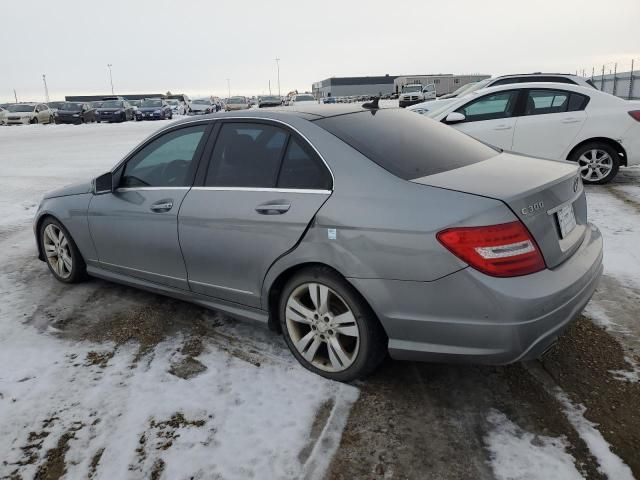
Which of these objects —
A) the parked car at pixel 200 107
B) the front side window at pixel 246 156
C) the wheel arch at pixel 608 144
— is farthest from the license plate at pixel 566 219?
the parked car at pixel 200 107

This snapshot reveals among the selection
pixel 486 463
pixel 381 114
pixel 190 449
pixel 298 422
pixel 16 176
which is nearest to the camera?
pixel 486 463

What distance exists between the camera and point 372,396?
2.97 meters

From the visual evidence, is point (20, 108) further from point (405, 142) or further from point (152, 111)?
point (405, 142)

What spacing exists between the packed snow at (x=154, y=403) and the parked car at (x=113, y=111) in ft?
108

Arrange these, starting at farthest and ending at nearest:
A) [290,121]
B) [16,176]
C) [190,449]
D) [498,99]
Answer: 1. [16,176]
2. [498,99]
3. [290,121]
4. [190,449]

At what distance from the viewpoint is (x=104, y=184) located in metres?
4.24

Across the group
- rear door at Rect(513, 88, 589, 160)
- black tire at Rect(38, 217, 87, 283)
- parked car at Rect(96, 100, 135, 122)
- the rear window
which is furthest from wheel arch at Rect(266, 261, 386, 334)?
parked car at Rect(96, 100, 135, 122)

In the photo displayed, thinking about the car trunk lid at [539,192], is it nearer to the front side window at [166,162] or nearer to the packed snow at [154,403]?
the packed snow at [154,403]

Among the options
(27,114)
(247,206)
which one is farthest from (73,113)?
(247,206)

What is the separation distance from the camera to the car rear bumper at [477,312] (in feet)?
8.11

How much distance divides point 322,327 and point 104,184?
7.52 feet

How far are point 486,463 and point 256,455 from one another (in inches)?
41.5

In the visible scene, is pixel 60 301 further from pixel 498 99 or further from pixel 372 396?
pixel 498 99

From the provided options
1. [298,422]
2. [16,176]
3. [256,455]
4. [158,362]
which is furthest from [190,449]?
[16,176]
